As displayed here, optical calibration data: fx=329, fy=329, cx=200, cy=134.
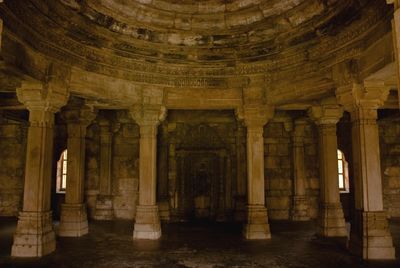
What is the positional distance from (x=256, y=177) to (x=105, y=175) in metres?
5.60

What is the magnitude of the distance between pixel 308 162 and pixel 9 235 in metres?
9.36

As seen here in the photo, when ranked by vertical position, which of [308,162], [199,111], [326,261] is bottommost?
[326,261]

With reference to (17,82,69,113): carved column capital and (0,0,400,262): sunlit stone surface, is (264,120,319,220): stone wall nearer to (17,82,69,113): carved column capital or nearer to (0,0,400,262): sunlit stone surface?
(0,0,400,262): sunlit stone surface

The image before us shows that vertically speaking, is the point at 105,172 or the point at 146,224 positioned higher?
the point at 105,172

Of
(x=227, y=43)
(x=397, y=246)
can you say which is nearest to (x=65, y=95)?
(x=227, y=43)

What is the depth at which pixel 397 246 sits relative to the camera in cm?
703

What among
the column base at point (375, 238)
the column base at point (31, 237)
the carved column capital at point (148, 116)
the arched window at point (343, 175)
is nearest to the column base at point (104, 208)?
the carved column capital at point (148, 116)

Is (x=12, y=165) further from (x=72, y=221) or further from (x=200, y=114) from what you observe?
(x=200, y=114)

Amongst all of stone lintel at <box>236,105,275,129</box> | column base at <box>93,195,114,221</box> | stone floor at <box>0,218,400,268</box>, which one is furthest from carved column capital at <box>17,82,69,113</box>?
column base at <box>93,195,114,221</box>

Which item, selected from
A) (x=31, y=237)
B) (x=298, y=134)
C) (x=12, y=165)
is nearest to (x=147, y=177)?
(x=31, y=237)

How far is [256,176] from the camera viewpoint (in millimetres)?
8125

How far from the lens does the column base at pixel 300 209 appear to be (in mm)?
11047

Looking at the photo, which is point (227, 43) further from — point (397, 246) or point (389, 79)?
point (397, 246)

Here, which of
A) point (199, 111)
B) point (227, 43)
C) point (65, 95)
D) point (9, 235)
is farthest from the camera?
point (199, 111)
